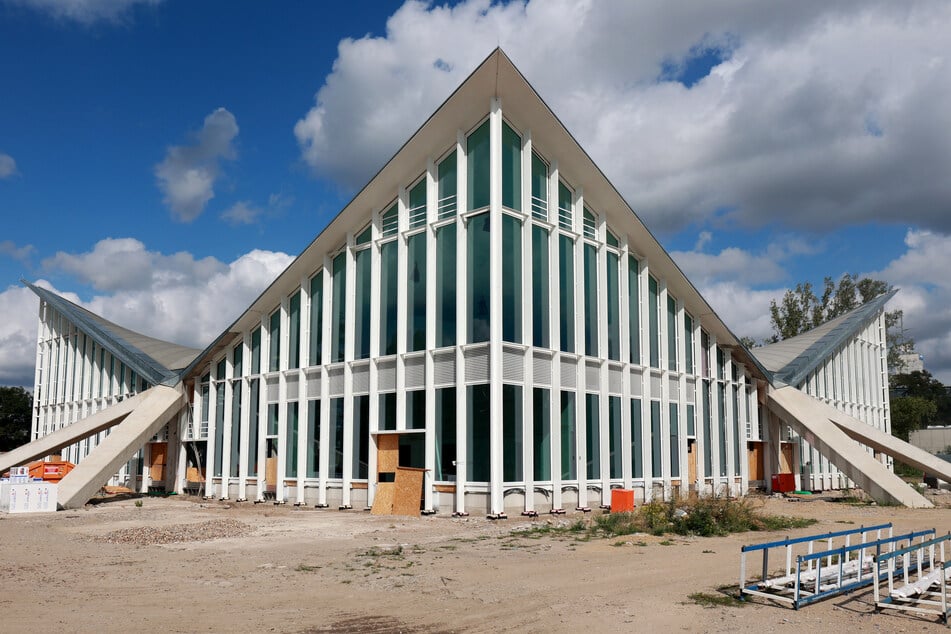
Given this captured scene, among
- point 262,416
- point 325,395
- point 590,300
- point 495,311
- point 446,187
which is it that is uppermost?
point 446,187

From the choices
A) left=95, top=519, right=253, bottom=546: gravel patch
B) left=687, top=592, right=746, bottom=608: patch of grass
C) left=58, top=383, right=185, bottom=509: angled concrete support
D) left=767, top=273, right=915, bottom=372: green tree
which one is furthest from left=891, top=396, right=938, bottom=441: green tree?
left=687, top=592, right=746, bottom=608: patch of grass

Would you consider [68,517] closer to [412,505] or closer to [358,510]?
[358,510]

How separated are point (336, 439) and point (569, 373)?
7.60m

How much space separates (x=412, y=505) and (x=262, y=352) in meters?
Result: 9.78

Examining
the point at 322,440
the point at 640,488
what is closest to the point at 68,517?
the point at 322,440

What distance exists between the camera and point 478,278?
21.3 metres

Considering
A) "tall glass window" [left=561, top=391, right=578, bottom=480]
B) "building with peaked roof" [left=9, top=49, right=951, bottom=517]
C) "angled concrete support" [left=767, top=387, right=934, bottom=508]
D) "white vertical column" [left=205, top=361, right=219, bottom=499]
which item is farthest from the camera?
"white vertical column" [left=205, top=361, right=219, bottom=499]

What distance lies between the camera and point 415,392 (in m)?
22.3

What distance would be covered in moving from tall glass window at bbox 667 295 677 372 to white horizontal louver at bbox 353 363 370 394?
10.4 meters

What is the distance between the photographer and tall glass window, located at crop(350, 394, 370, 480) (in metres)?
23.5

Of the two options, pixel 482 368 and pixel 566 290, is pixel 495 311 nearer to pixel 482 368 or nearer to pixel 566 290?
pixel 482 368

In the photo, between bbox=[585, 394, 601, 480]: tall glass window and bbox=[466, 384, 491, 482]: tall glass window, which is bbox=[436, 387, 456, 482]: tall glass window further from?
bbox=[585, 394, 601, 480]: tall glass window

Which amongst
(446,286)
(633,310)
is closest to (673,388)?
(633,310)

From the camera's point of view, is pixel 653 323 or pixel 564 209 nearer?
pixel 564 209
